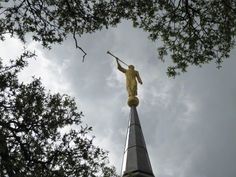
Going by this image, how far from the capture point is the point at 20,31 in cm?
1070

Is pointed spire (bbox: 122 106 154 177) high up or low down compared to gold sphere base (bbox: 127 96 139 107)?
down

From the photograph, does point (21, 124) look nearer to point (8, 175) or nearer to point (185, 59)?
point (8, 175)

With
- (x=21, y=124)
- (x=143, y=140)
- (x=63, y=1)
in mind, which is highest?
(x=143, y=140)

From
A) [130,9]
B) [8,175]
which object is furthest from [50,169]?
[130,9]

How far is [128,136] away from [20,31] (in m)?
9.06

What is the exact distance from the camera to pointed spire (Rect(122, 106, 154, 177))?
16266 mm

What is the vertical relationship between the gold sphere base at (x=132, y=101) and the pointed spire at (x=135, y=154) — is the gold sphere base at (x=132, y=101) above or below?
above

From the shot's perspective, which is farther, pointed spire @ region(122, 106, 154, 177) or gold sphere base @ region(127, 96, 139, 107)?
gold sphere base @ region(127, 96, 139, 107)

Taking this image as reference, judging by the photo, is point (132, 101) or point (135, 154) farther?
point (132, 101)

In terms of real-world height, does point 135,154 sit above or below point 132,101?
below

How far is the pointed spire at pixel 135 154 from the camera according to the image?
16266 millimetres

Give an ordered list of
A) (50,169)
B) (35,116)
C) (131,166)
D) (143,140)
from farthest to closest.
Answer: (143,140) → (131,166) → (35,116) → (50,169)

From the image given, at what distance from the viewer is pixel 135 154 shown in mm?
17250

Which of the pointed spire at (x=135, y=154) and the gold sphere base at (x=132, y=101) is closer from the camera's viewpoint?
the pointed spire at (x=135, y=154)
